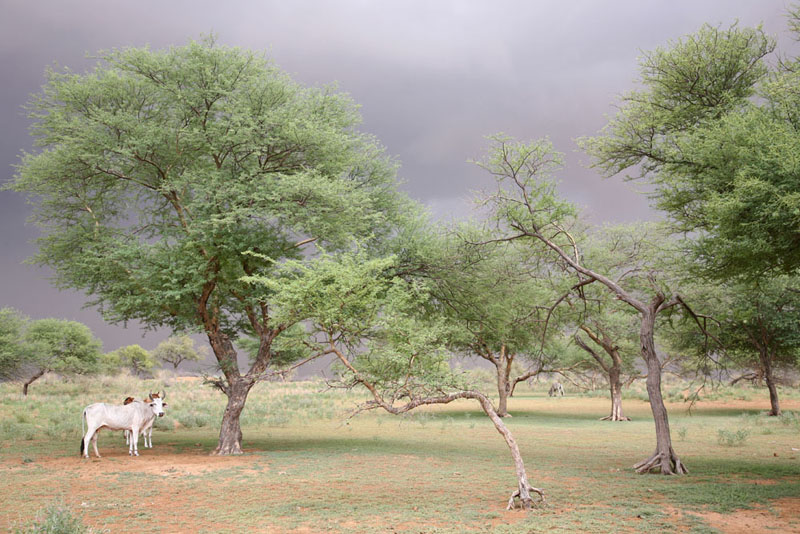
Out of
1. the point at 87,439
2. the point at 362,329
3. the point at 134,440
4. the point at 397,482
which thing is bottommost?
the point at 397,482

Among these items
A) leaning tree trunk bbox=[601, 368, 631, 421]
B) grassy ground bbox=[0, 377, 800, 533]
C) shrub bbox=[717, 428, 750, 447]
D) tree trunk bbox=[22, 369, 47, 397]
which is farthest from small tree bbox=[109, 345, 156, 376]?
shrub bbox=[717, 428, 750, 447]

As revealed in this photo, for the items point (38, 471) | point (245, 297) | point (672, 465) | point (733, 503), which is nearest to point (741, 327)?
point (672, 465)

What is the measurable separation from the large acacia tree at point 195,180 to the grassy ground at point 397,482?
3.54 meters

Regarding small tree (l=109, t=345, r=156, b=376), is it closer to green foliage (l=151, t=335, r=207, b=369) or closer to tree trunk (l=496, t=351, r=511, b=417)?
green foliage (l=151, t=335, r=207, b=369)

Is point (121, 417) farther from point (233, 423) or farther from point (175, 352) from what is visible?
point (175, 352)

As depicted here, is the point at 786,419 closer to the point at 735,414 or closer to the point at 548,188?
the point at 735,414

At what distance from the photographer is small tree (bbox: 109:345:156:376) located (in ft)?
295

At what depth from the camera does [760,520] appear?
8977 mm

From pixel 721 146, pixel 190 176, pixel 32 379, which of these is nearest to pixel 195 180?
pixel 190 176

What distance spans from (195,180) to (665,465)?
48.5 feet

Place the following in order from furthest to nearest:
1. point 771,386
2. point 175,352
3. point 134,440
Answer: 1. point 175,352
2. point 771,386
3. point 134,440

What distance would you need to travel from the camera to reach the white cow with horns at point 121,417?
16.3 meters

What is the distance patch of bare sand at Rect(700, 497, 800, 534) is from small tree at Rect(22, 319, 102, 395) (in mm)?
49682

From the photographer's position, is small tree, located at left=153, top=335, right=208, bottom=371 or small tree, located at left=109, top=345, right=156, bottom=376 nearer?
small tree, located at left=109, top=345, right=156, bottom=376
